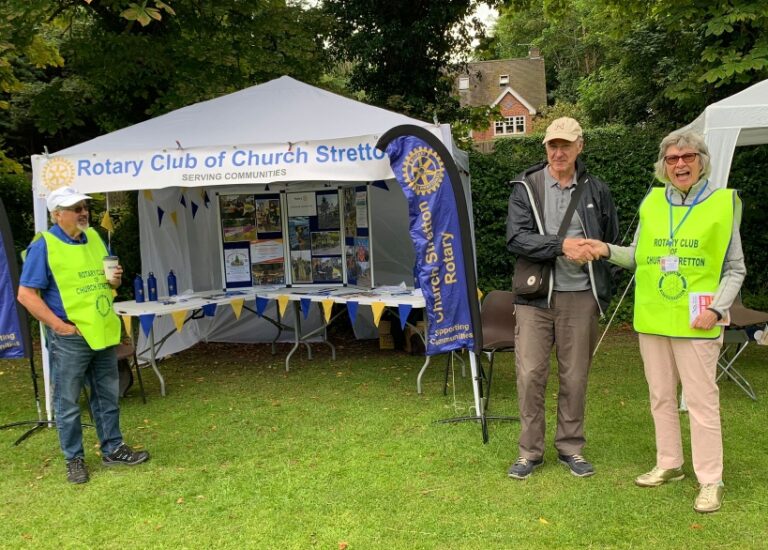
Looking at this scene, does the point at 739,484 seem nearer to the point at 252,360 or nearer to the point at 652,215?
the point at 652,215

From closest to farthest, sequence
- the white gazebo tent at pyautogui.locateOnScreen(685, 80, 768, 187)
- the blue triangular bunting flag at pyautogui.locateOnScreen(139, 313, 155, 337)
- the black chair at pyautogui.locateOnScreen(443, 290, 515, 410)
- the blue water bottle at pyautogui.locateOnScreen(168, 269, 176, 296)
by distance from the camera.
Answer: the white gazebo tent at pyautogui.locateOnScreen(685, 80, 768, 187)
the black chair at pyautogui.locateOnScreen(443, 290, 515, 410)
the blue triangular bunting flag at pyautogui.locateOnScreen(139, 313, 155, 337)
the blue water bottle at pyautogui.locateOnScreen(168, 269, 176, 296)

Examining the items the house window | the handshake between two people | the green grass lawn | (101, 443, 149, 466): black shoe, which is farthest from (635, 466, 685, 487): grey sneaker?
the house window

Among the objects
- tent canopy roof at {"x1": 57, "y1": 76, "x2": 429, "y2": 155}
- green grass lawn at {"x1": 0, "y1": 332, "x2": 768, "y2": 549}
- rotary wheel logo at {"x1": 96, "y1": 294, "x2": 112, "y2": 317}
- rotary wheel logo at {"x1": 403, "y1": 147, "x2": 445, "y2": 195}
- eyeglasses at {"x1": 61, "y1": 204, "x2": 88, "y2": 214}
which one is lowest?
green grass lawn at {"x1": 0, "y1": 332, "x2": 768, "y2": 549}

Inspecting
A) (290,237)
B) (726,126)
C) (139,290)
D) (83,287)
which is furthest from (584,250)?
(290,237)

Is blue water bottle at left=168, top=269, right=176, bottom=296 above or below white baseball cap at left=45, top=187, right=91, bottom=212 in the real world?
below

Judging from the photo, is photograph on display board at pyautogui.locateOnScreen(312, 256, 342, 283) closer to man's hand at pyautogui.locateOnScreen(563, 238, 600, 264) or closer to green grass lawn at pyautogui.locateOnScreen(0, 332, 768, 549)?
green grass lawn at pyautogui.locateOnScreen(0, 332, 768, 549)

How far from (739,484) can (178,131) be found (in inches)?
192

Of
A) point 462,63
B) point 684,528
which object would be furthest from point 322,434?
point 462,63

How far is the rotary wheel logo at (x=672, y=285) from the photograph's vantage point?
333 centimetres

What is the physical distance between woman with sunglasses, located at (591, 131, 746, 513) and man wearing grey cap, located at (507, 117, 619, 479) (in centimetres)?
23

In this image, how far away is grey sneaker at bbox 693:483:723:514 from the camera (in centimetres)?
334

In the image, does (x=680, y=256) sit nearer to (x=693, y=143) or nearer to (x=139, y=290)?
(x=693, y=143)

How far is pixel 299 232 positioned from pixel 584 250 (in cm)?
463

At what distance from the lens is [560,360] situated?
3.78 meters
